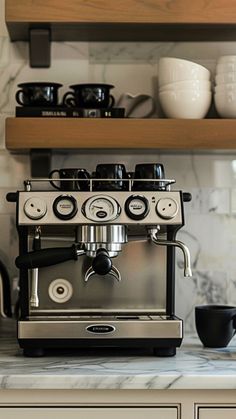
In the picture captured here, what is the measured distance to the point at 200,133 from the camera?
1.91 metres

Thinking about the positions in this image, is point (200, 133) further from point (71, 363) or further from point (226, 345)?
point (71, 363)

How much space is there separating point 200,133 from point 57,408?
30.3 inches

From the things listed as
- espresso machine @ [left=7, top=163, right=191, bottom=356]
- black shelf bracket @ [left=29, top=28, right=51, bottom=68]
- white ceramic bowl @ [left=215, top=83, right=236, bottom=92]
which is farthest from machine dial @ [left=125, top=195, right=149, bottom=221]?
black shelf bracket @ [left=29, top=28, right=51, bottom=68]

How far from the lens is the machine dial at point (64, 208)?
5.70 ft

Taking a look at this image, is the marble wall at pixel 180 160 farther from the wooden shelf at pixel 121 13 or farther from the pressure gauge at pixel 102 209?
the pressure gauge at pixel 102 209

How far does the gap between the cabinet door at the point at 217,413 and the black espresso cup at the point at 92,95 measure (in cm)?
Answer: 83

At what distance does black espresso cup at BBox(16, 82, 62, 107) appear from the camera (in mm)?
1959

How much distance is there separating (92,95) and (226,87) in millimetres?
350

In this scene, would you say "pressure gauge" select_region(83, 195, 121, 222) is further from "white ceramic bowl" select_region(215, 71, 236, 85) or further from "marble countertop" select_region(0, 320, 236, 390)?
"white ceramic bowl" select_region(215, 71, 236, 85)

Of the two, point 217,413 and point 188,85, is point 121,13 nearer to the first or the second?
point 188,85

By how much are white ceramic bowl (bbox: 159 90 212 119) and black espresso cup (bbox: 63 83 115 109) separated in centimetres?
15

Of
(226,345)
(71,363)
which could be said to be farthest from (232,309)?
(71,363)

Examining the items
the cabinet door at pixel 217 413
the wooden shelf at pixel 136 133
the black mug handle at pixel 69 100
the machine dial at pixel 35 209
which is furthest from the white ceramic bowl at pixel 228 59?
the cabinet door at pixel 217 413

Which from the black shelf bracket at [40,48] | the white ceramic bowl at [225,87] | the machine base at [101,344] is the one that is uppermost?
the black shelf bracket at [40,48]
